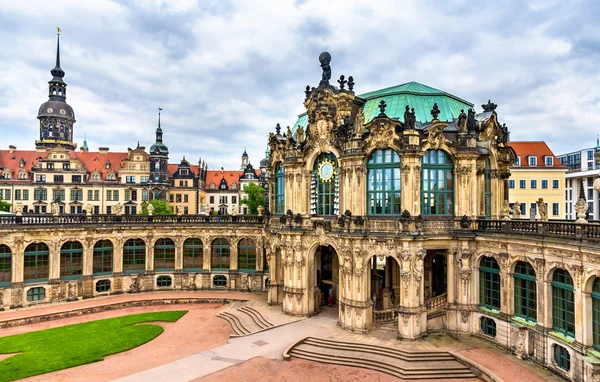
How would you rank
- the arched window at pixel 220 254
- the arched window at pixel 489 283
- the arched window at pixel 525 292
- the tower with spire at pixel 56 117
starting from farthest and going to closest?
1. the tower with spire at pixel 56 117
2. the arched window at pixel 220 254
3. the arched window at pixel 489 283
4. the arched window at pixel 525 292

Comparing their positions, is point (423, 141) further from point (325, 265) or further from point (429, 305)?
point (325, 265)

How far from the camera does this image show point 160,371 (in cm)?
2194

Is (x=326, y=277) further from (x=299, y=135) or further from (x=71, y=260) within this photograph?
(x=71, y=260)

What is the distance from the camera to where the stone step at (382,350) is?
896 inches

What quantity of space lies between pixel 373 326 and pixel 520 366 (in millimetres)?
9376

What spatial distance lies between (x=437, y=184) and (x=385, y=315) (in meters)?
10.4

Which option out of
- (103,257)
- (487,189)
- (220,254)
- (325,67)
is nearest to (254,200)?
(220,254)

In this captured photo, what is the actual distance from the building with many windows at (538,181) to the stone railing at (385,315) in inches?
1495

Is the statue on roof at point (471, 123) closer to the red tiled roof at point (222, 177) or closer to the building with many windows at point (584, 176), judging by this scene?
the building with many windows at point (584, 176)

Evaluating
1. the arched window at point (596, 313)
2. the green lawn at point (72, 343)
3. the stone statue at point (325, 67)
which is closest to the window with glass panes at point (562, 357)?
the arched window at point (596, 313)

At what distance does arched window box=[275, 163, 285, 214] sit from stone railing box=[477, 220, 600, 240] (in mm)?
16531

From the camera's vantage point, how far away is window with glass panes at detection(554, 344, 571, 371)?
2033 cm

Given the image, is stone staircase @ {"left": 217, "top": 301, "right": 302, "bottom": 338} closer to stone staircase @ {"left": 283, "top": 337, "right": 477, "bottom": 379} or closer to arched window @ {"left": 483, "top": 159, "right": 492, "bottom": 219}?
stone staircase @ {"left": 283, "top": 337, "right": 477, "bottom": 379}

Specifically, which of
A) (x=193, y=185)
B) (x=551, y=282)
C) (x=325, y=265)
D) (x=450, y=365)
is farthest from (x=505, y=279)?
(x=193, y=185)
